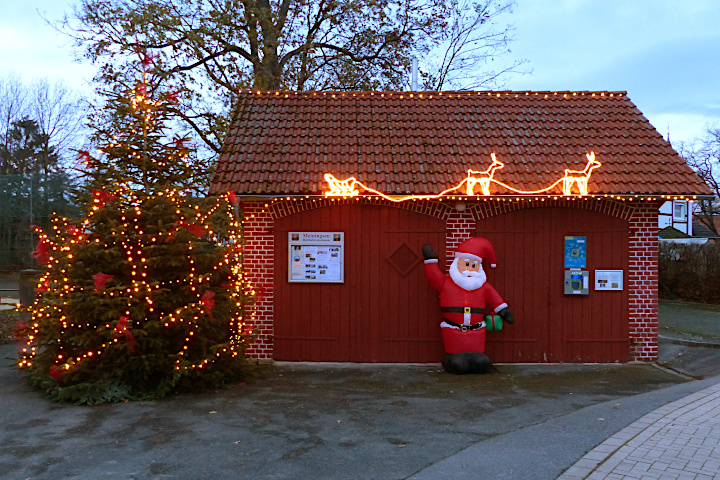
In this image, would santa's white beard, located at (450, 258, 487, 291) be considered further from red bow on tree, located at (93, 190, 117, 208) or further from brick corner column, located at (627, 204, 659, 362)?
red bow on tree, located at (93, 190, 117, 208)

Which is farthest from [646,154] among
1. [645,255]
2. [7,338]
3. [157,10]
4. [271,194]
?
[157,10]

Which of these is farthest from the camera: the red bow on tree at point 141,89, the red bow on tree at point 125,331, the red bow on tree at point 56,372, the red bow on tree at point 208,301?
the red bow on tree at point 141,89

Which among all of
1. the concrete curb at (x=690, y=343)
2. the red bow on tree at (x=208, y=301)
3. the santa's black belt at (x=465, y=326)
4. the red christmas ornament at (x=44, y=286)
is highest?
the red christmas ornament at (x=44, y=286)

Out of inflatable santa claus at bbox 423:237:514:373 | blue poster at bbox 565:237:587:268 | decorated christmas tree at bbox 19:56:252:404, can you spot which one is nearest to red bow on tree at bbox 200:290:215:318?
decorated christmas tree at bbox 19:56:252:404

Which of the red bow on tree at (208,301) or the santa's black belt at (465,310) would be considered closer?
the red bow on tree at (208,301)

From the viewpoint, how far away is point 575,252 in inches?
373

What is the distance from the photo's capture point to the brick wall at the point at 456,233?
9422 millimetres

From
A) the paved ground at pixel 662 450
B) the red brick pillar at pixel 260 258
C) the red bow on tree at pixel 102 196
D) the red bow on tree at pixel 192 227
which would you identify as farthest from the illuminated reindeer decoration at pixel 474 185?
the paved ground at pixel 662 450

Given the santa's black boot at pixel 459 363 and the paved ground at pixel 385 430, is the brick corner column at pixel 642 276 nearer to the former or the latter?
the paved ground at pixel 385 430

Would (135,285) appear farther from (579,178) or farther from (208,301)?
(579,178)

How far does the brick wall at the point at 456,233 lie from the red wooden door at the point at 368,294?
0.42 feet

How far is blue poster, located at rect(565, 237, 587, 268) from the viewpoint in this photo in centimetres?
947

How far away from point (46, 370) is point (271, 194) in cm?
373

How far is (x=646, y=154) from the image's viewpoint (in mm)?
9867
